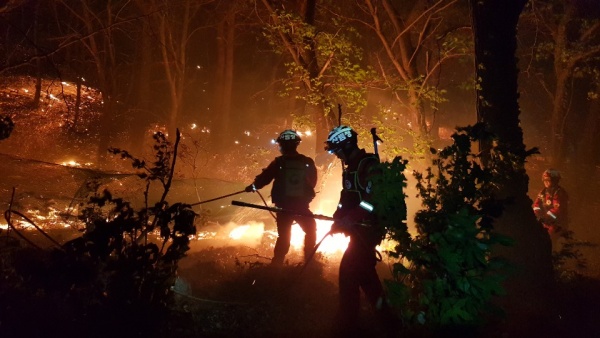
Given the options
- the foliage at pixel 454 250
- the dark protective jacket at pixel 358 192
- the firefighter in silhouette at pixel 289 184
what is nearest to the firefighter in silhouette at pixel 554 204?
the firefighter in silhouette at pixel 289 184

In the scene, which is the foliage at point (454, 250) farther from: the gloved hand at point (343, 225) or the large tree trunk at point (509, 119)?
the large tree trunk at point (509, 119)

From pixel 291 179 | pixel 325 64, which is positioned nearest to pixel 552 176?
pixel 325 64

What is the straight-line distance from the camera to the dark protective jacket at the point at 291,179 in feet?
20.6

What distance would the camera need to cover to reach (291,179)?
6293mm

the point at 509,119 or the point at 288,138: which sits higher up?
the point at 509,119

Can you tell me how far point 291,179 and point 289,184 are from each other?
0.27ft

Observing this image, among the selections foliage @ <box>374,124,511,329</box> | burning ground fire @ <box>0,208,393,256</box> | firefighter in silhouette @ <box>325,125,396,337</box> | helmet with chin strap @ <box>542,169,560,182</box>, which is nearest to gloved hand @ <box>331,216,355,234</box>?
firefighter in silhouette @ <box>325,125,396,337</box>

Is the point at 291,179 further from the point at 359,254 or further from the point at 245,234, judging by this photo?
the point at 245,234

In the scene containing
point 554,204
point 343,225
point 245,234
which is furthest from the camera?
point 245,234

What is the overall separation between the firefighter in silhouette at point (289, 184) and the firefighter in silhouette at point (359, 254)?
1.56 meters

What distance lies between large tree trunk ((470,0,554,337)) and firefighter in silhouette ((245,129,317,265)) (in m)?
2.67

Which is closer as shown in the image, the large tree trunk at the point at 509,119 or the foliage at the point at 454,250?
the foliage at the point at 454,250

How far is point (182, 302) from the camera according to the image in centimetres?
493

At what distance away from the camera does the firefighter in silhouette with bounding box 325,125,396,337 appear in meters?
4.50
